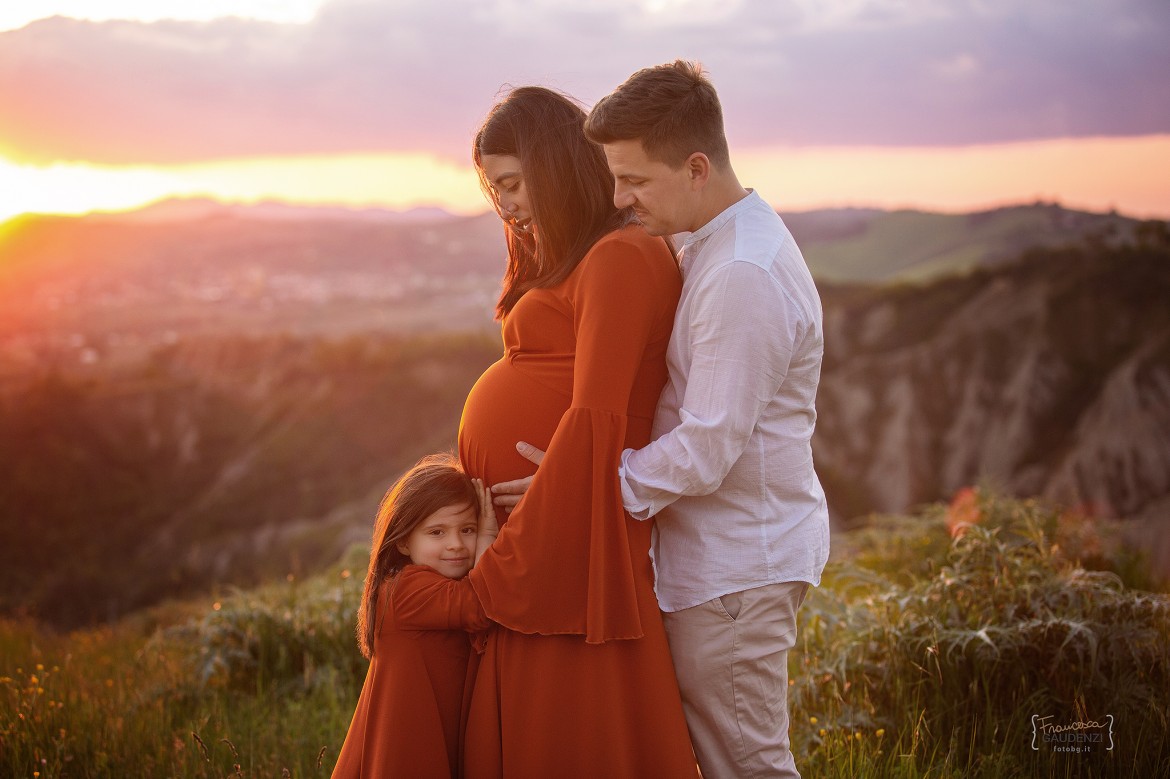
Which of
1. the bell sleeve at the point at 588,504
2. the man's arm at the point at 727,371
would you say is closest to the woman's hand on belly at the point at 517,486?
the bell sleeve at the point at 588,504

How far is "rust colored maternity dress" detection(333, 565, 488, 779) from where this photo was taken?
253 centimetres

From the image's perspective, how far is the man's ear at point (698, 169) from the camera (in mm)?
2393

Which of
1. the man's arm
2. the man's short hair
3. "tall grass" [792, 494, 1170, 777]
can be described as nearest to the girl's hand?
the man's arm

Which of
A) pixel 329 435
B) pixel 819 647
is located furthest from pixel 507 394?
pixel 329 435

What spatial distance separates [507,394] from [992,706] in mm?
2331

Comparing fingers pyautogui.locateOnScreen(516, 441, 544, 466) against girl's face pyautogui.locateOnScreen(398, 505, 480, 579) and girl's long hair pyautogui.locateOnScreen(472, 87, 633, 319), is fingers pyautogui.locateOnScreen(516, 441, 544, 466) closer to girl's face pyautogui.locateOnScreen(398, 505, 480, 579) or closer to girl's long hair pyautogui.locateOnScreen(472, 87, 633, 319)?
girl's face pyautogui.locateOnScreen(398, 505, 480, 579)

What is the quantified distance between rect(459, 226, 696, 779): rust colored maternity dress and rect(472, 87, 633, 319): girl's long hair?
12cm

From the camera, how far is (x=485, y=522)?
2.63 meters

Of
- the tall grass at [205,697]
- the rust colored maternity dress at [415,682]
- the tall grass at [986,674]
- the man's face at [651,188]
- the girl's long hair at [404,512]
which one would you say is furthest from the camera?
the tall grass at [205,697]

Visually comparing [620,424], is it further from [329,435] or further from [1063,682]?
[329,435]

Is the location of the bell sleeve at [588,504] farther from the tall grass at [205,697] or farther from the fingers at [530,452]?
the tall grass at [205,697]

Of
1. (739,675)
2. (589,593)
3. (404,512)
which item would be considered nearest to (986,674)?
(739,675)

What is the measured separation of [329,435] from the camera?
74.9ft

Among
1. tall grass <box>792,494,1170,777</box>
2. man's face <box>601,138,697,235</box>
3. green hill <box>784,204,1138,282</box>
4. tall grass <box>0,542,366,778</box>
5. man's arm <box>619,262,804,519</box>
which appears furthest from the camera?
green hill <box>784,204,1138,282</box>
